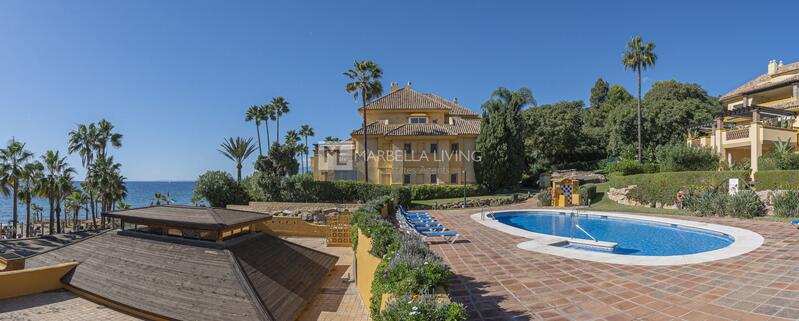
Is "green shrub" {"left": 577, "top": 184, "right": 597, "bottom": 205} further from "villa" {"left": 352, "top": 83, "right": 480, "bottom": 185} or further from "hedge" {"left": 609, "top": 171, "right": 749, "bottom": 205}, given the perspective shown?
"villa" {"left": 352, "top": 83, "right": 480, "bottom": 185}

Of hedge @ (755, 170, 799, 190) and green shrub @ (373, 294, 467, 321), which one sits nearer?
green shrub @ (373, 294, 467, 321)

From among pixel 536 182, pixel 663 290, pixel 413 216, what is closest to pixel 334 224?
pixel 413 216

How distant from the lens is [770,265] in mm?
8062

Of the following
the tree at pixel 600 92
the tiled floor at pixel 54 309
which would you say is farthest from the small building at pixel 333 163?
the tree at pixel 600 92

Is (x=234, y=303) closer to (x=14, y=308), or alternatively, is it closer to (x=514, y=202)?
(x=14, y=308)

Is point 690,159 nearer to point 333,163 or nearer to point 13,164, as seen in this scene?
point 333,163

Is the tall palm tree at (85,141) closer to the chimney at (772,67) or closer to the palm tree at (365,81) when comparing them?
the palm tree at (365,81)

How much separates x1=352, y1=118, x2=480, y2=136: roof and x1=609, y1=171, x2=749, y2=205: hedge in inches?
542

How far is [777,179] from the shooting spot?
18.0m

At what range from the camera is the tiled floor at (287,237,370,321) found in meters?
10.1

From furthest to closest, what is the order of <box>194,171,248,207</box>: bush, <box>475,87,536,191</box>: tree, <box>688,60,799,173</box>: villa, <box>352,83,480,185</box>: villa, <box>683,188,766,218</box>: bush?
<box>352,83,480,185</box>: villa < <box>475,87,536,191</box>: tree < <box>194,171,248,207</box>: bush < <box>688,60,799,173</box>: villa < <box>683,188,766,218</box>: bush

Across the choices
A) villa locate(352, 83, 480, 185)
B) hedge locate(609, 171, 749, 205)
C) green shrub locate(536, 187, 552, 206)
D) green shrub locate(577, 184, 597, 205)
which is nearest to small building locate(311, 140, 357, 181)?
villa locate(352, 83, 480, 185)

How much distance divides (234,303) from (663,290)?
31.1ft

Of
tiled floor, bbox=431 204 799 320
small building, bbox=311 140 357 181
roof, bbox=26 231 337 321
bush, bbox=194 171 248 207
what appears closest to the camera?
tiled floor, bbox=431 204 799 320
